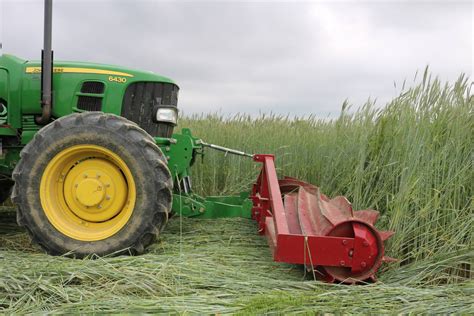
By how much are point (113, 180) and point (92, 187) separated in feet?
0.50

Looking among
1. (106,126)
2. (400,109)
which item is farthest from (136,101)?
(400,109)

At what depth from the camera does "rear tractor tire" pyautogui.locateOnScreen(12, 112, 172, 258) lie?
3.07 m

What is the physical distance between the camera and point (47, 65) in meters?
3.44

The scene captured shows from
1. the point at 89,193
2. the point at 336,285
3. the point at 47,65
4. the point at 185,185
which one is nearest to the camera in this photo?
the point at 336,285

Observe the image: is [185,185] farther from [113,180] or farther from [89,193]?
[89,193]

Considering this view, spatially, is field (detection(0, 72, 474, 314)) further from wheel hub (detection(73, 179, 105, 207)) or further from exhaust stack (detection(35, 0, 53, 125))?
exhaust stack (detection(35, 0, 53, 125))

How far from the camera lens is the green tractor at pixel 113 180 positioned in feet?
8.68

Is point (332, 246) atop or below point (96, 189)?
below

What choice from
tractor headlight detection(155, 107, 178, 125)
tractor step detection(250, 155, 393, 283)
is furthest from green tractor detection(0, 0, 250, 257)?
tractor step detection(250, 155, 393, 283)

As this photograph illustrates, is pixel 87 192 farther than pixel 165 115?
No

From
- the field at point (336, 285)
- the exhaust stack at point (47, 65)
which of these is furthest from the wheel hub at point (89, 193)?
the exhaust stack at point (47, 65)

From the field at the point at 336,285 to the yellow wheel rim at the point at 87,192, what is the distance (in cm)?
30

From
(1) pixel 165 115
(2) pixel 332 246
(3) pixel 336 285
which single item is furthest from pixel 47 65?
(3) pixel 336 285

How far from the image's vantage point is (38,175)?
3.09 meters
